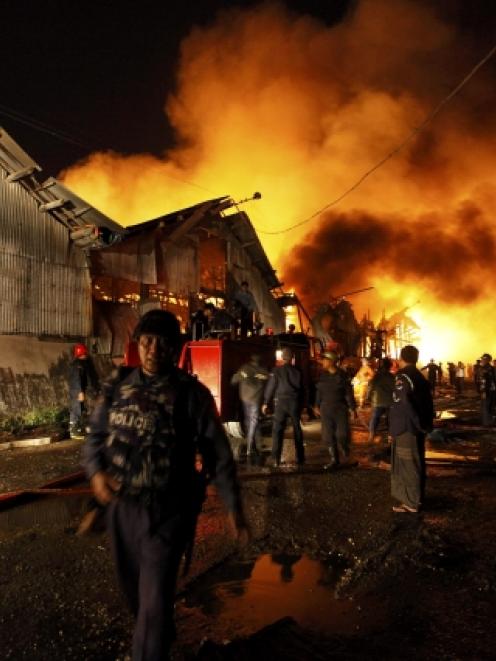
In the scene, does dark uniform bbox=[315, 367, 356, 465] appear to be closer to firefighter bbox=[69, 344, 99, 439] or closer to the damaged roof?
firefighter bbox=[69, 344, 99, 439]

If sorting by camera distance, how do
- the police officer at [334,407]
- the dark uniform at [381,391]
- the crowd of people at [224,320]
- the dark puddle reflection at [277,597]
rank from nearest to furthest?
1. the dark puddle reflection at [277,597]
2. the police officer at [334,407]
3. the dark uniform at [381,391]
4. the crowd of people at [224,320]

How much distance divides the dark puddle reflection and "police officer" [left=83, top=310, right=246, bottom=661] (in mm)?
1103

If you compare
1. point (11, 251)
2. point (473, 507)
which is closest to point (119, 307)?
point (11, 251)

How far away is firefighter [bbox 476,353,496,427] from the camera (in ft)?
41.0

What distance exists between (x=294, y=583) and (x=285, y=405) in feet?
13.3

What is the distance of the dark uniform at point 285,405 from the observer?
7.79 m

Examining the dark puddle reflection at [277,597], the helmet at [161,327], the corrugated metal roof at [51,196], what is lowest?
the dark puddle reflection at [277,597]

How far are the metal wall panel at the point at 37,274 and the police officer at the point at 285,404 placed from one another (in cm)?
766

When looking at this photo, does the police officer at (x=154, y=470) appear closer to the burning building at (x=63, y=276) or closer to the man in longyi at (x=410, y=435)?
the man in longyi at (x=410, y=435)

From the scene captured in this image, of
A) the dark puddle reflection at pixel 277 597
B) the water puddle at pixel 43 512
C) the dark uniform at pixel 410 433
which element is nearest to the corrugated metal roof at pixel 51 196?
the water puddle at pixel 43 512

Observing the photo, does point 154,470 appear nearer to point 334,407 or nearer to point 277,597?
point 277,597

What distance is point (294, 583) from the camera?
12.6 feet

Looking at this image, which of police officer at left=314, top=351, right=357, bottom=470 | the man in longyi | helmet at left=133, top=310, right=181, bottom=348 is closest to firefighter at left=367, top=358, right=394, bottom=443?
police officer at left=314, top=351, right=357, bottom=470

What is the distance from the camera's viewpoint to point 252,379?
877 centimetres
